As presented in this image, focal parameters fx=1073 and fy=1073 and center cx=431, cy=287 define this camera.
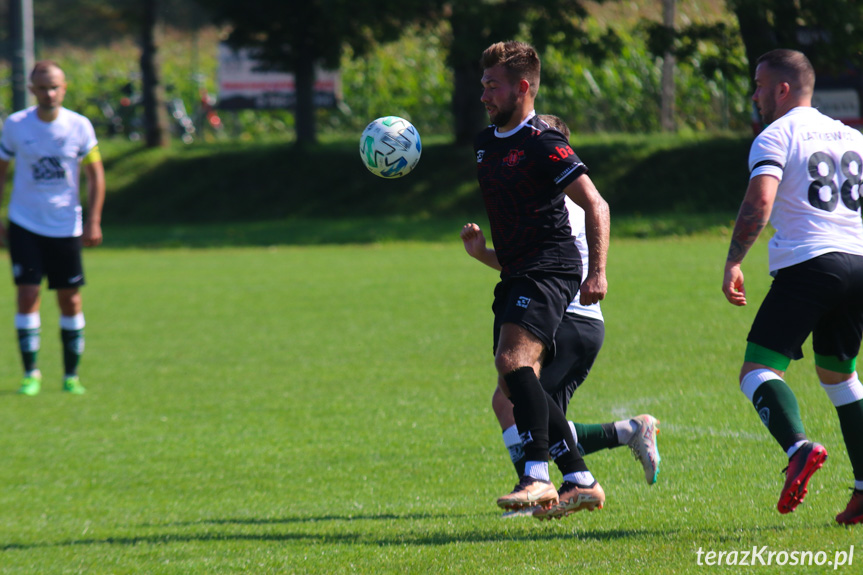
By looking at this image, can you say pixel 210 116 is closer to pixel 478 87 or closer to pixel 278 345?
pixel 478 87

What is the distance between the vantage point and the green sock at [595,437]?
17.8 ft

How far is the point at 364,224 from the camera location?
2617cm

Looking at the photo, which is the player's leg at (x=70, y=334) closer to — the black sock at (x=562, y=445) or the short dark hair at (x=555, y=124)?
the short dark hair at (x=555, y=124)

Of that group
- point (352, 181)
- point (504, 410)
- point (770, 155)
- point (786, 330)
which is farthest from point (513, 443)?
point (352, 181)

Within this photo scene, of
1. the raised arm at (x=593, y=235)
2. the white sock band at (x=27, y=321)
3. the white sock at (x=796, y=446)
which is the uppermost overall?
the raised arm at (x=593, y=235)

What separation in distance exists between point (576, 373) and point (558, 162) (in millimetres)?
1153

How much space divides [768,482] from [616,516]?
960mm

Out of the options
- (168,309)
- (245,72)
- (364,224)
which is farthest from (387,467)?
(245,72)

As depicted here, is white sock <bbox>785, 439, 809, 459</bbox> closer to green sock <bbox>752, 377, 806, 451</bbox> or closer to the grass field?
green sock <bbox>752, 377, 806, 451</bbox>

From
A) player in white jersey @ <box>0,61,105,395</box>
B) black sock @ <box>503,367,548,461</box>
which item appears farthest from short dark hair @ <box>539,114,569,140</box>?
player in white jersey @ <box>0,61,105,395</box>

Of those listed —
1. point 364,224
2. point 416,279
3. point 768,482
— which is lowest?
point 364,224

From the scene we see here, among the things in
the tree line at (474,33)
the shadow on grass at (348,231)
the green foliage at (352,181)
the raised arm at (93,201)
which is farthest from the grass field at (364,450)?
the green foliage at (352,181)

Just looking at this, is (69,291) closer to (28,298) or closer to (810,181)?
(28,298)

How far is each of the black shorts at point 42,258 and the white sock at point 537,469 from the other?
566 cm
